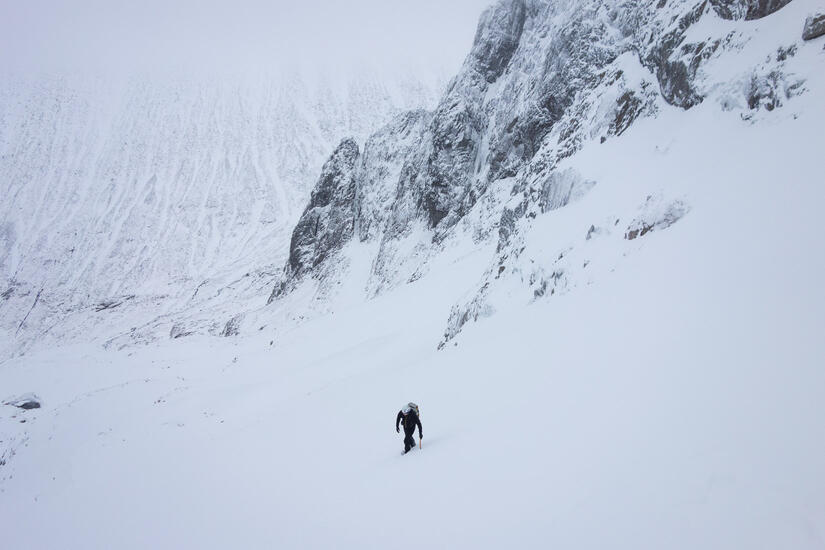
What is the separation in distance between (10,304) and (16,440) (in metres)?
76.2

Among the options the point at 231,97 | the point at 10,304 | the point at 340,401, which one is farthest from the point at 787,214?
the point at 231,97

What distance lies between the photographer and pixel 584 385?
20.2 feet

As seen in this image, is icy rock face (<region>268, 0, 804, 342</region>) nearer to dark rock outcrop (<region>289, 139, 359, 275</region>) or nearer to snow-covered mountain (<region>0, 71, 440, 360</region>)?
dark rock outcrop (<region>289, 139, 359, 275</region>)

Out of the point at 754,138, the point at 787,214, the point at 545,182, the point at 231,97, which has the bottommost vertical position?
the point at 787,214

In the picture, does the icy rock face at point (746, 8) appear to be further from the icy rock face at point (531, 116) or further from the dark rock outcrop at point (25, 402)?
the dark rock outcrop at point (25, 402)

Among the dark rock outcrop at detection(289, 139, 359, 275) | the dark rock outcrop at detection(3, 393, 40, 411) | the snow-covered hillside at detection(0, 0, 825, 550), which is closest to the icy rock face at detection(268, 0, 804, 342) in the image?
the snow-covered hillside at detection(0, 0, 825, 550)

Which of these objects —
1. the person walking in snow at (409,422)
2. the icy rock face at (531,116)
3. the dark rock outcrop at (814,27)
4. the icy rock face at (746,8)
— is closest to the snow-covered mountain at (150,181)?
the icy rock face at (531,116)

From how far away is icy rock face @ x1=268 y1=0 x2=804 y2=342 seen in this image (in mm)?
12617

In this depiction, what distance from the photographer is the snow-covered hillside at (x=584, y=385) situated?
3887mm

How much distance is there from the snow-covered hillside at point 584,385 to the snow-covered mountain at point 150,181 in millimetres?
51727

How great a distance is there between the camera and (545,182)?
58.6ft

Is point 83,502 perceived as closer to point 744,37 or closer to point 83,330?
point 744,37

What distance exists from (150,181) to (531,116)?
291ft

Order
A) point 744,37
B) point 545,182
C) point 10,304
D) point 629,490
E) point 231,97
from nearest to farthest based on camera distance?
point 629,490 < point 744,37 < point 545,182 < point 10,304 < point 231,97
